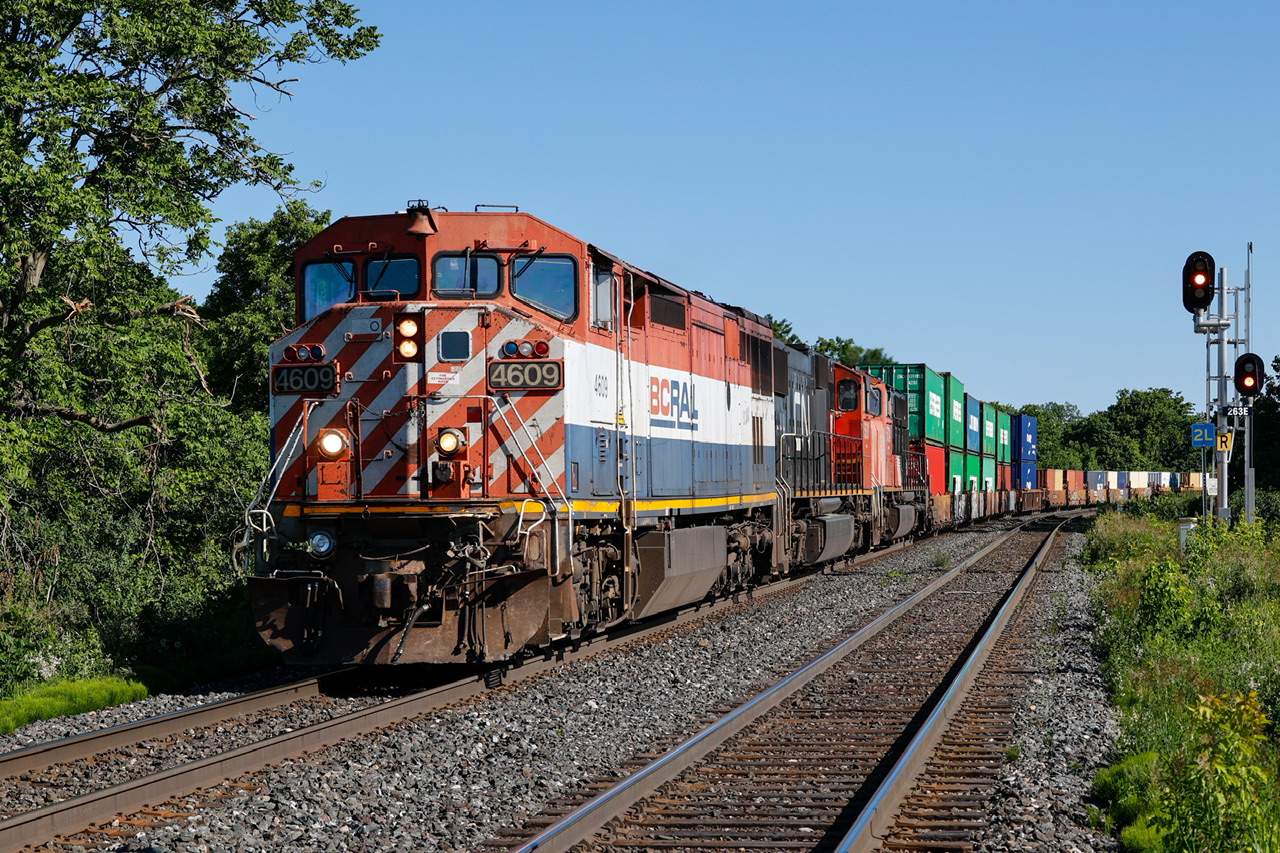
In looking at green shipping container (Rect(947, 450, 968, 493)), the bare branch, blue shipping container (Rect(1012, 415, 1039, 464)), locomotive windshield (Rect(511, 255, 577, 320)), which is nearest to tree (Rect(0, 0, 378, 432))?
the bare branch

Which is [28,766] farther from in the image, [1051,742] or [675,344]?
[675,344]

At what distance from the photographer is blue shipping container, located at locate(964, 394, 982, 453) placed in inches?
1677

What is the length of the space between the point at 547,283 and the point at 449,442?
1.76m

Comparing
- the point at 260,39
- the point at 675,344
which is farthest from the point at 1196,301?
the point at 260,39

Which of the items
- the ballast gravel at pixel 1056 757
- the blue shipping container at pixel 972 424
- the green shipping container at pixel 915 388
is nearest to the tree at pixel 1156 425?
the blue shipping container at pixel 972 424

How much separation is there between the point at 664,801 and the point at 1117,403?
133m

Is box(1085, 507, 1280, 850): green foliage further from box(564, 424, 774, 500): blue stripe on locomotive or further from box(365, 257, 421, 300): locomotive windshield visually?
box(365, 257, 421, 300): locomotive windshield

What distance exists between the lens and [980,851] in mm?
6070

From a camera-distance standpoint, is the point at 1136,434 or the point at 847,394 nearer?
the point at 847,394

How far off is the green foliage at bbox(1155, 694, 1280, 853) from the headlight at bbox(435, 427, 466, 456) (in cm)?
602

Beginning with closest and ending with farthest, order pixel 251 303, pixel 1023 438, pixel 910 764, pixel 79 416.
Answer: pixel 910 764, pixel 79 416, pixel 251 303, pixel 1023 438

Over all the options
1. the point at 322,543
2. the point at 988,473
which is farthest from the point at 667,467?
the point at 988,473

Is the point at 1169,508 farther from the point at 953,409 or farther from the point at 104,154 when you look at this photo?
the point at 104,154

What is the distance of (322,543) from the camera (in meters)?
10.3
